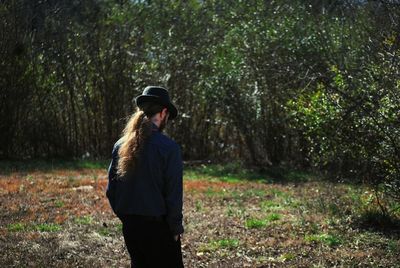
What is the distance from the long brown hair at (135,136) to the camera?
4.39m

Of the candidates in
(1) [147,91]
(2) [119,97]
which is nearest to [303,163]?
(2) [119,97]

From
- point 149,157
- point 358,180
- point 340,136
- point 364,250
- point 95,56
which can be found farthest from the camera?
point 95,56

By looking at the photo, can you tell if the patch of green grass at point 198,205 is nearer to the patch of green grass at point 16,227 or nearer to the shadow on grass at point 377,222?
the shadow on grass at point 377,222

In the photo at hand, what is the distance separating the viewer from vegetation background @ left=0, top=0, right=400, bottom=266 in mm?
16734

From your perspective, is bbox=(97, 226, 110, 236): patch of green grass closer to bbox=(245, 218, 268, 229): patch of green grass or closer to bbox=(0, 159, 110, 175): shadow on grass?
bbox=(245, 218, 268, 229): patch of green grass

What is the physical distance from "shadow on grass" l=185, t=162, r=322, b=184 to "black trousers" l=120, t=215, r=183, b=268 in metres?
10.5

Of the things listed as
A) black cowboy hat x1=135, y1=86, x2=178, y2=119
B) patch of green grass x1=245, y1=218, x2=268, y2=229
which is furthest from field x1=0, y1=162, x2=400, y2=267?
black cowboy hat x1=135, y1=86, x2=178, y2=119

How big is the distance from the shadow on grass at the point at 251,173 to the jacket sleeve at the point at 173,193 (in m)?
10.5

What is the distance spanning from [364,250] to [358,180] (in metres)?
2.70

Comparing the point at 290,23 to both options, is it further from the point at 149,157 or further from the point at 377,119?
the point at 149,157

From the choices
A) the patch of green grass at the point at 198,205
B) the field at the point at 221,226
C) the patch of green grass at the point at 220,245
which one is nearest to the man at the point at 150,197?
the field at the point at 221,226

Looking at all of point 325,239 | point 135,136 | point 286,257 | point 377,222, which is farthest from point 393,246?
point 135,136

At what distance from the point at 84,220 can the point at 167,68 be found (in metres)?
9.71

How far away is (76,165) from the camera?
16.5 m
